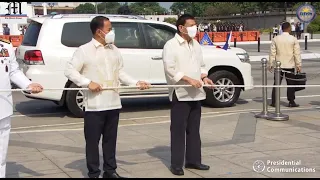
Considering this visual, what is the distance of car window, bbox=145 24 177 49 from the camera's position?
1077 cm

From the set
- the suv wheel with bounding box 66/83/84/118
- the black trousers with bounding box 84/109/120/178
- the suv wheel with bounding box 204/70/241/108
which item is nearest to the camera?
the black trousers with bounding box 84/109/120/178

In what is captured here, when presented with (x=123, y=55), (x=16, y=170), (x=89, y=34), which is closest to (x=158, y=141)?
(x=16, y=170)

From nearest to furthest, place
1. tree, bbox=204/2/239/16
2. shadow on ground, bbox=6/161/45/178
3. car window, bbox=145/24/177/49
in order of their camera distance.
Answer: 1. shadow on ground, bbox=6/161/45/178
2. car window, bbox=145/24/177/49
3. tree, bbox=204/2/239/16

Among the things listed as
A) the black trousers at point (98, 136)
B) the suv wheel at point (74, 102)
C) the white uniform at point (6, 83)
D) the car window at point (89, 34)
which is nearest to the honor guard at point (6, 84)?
the white uniform at point (6, 83)

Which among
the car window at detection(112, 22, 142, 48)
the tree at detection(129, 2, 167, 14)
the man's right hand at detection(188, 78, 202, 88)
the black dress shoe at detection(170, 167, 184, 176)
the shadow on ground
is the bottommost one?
the shadow on ground

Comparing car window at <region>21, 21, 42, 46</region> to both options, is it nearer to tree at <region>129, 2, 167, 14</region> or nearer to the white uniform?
the white uniform

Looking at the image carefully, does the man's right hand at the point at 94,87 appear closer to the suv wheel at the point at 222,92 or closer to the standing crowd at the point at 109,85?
the standing crowd at the point at 109,85

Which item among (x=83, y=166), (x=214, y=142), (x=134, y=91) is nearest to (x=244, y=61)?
(x=134, y=91)

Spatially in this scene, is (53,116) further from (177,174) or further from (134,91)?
(177,174)

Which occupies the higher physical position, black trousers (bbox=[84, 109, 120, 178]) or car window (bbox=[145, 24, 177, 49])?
car window (bbox=[145, 24, 177, 49])

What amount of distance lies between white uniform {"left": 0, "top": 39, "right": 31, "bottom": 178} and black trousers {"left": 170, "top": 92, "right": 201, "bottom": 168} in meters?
1.74

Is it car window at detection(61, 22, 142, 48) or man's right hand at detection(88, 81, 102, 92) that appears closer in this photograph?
man's right hand at detection(88, 81, 102, 92)

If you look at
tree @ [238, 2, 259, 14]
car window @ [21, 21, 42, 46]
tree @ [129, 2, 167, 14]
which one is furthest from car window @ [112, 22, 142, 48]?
tree @ [129, 2, 167, 14]

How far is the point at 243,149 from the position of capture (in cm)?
714
